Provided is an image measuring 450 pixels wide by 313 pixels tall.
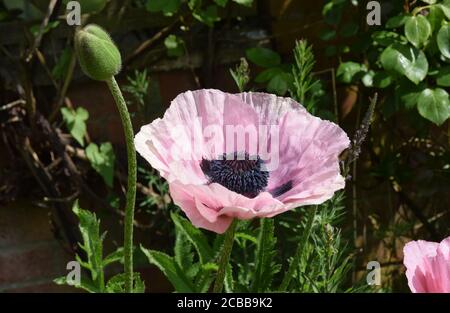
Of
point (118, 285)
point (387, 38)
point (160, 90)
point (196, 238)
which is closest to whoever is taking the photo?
point (118, 285)

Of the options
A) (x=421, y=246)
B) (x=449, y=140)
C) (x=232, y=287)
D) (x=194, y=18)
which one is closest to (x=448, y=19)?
(x=449, y=140)

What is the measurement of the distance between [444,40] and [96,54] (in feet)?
2.50

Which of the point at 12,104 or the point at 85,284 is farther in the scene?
the point at 12,104

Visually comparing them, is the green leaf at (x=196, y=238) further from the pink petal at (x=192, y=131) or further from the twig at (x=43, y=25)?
the twig at (x=43, y=25)

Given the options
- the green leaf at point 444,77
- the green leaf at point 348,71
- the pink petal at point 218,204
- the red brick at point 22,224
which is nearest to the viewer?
the pink petal at point 218,204

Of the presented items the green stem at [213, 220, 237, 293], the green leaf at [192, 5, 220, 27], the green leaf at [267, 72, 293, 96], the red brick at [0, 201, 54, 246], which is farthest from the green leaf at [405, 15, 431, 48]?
the red brick at [0, 201, 54, 246]

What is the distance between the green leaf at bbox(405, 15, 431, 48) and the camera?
1260 millimetres

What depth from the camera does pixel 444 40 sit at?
1.27 metres

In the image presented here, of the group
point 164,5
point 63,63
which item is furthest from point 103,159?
point 164,5

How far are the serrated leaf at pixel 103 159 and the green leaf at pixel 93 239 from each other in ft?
1.62

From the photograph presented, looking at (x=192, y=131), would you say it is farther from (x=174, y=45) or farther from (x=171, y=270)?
(x=174, y=45)

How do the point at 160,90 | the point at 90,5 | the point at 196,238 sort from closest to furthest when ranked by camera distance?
the point at 196,238 < the point at 90,5 < the point at 160,90

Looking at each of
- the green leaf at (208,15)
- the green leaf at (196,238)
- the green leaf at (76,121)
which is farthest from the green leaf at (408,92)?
the green leaf at (76,121)

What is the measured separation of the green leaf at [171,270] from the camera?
1014 millimetres
